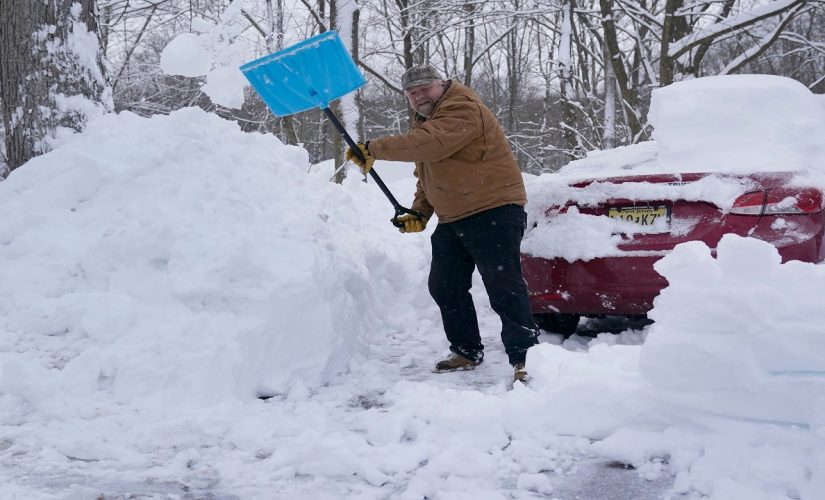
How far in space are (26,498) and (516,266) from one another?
8.18 feet

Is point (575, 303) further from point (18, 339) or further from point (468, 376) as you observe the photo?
point (18, 339)

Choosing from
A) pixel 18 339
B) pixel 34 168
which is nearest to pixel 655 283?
pixel 18 339

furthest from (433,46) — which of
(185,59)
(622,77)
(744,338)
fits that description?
(744,338)

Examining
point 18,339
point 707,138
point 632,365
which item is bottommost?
point 632,365

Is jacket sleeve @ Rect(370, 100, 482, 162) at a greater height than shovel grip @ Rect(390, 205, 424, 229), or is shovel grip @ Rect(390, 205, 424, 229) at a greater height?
jacket sleeve @ Rect(370, 100, 482, 162)

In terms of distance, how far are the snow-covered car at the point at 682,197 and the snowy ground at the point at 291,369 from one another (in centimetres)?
39

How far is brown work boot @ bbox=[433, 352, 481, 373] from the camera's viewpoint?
408 centimetres

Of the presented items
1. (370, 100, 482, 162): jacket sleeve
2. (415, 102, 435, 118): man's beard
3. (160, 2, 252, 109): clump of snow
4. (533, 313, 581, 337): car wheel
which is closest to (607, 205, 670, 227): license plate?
(370, 100, 482, 162): jacket sleeve

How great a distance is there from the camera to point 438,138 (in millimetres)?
3631

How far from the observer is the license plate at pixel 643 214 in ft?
12.3

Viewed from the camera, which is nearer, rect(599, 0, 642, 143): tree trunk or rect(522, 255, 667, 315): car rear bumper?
rect(522, 255, 667, 315): car rear bumper

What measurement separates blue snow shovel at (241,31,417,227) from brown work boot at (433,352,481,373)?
3.85ft

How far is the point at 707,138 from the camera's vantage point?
398cm

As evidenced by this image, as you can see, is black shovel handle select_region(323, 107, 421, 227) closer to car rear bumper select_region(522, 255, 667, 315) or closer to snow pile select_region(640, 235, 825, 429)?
car rear bumper select_region(522, 255, 667, 315)
